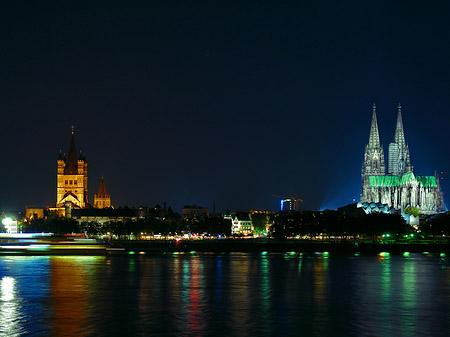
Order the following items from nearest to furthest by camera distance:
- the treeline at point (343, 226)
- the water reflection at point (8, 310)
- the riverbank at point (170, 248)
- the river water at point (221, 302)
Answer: the water reflection at point (8, 310) → the river water at point (221, 302) → the riverbank at point (170, 248) → the treeline at point (343, 226)

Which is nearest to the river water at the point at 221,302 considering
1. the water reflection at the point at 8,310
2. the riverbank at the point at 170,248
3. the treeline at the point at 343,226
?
the water reflection at the point at 8,310

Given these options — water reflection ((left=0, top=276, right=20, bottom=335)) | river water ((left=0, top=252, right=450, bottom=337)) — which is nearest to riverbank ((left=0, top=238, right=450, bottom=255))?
river water ((left=0, top=252, right=450, bottom=337))

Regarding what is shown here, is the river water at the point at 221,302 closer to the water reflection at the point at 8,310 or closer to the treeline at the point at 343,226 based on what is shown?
the water reflection at the point at 8,310

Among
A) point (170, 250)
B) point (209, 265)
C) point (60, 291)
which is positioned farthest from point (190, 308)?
point (170, 250)

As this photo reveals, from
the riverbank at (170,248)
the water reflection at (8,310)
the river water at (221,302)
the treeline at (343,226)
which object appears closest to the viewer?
the water reflection at (8,310)

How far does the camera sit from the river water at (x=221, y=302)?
108 feet

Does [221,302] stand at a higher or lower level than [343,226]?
lower

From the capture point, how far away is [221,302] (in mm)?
42219

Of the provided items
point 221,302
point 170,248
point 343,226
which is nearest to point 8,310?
point 221,302

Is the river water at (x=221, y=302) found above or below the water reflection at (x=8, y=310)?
below

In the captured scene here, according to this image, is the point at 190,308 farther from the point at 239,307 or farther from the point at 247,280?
the point at 247,280

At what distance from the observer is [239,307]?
40125 millimetres

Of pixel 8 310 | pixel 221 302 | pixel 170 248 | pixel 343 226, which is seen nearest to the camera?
pixel 8 310

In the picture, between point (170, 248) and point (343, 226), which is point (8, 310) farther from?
point (343, 226)
